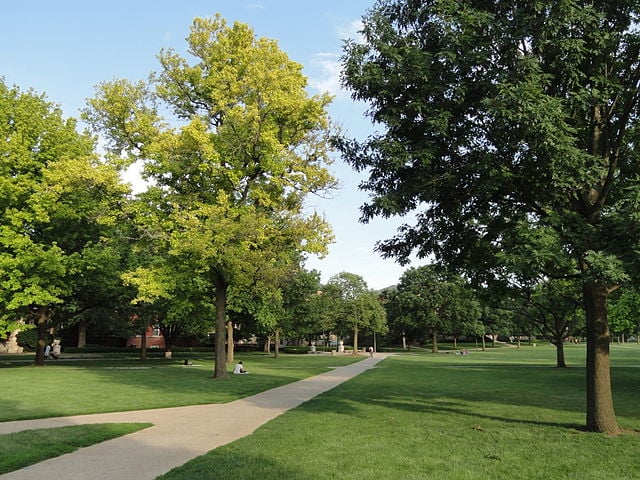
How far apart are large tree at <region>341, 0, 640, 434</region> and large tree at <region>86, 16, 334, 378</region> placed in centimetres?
971

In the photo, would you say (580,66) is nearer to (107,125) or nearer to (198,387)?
(198,387)

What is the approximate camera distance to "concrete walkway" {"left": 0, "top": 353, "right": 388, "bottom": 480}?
6.72 m

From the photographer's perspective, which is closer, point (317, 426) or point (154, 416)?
point (317, 426)

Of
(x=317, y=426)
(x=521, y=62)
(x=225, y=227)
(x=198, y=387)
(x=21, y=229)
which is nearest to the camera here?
(x=521, y=62)

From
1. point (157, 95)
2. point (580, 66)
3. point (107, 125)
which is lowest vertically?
point (580, 66)

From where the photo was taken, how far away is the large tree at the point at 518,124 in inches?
322

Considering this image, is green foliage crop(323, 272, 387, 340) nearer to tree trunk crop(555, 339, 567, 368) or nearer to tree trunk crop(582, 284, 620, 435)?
tree trunk crop(555, 339, 567, 368)

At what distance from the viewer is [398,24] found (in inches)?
409

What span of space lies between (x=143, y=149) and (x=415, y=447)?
17.6 meters

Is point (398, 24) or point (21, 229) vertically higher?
point (398, 24)

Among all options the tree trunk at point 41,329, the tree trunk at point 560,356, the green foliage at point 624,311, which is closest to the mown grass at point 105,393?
the tree trunk at point 41,329

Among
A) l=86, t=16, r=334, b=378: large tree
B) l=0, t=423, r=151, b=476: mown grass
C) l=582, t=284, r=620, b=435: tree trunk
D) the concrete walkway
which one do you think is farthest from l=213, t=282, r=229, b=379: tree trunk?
l=582, t=284, r=620, b=435: tree trunk

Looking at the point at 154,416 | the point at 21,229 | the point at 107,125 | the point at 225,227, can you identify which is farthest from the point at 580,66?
the point at 21,229

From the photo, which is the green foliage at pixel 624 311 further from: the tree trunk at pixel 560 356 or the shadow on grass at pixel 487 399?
the tree trunk at pixel 560 356
